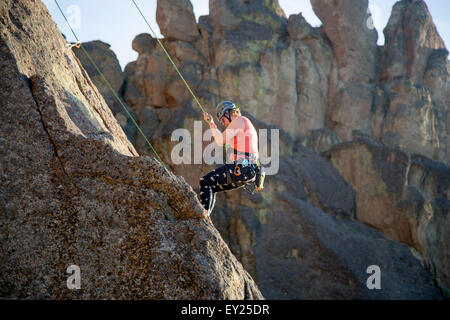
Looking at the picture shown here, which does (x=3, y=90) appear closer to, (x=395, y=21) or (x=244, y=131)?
(x=244, y=131)

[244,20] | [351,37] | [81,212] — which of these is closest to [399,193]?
[351,37]

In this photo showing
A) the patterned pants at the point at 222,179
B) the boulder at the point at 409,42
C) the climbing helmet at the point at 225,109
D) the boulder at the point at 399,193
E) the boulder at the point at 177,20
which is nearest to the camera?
the patterned pants at the point at 222,179

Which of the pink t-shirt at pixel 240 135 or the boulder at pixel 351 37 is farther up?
the boulder at pixel 351 37

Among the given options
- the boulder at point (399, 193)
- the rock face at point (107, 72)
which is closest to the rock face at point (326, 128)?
the boulder at point (399, 193)

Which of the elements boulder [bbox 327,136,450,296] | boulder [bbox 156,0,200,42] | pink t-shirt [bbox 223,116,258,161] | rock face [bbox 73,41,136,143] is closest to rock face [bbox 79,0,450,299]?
boulder [bbox 327,136,450,296]

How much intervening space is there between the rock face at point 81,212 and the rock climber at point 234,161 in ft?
4.24

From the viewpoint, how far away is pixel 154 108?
2570 centimetres

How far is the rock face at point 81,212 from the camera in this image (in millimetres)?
4504

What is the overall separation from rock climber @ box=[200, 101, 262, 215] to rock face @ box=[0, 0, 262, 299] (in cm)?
129

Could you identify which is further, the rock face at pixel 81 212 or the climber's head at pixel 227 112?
the climber's head at pixel 227 112

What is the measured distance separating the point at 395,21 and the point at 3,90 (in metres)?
31.3

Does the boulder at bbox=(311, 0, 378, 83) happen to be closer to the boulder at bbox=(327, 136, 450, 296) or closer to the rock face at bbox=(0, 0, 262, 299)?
the boulder at bbox=(327, 136, 450, 296)

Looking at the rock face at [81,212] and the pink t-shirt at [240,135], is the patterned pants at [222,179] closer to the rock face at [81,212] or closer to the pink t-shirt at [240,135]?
the pink t-shirt at [240,135]
